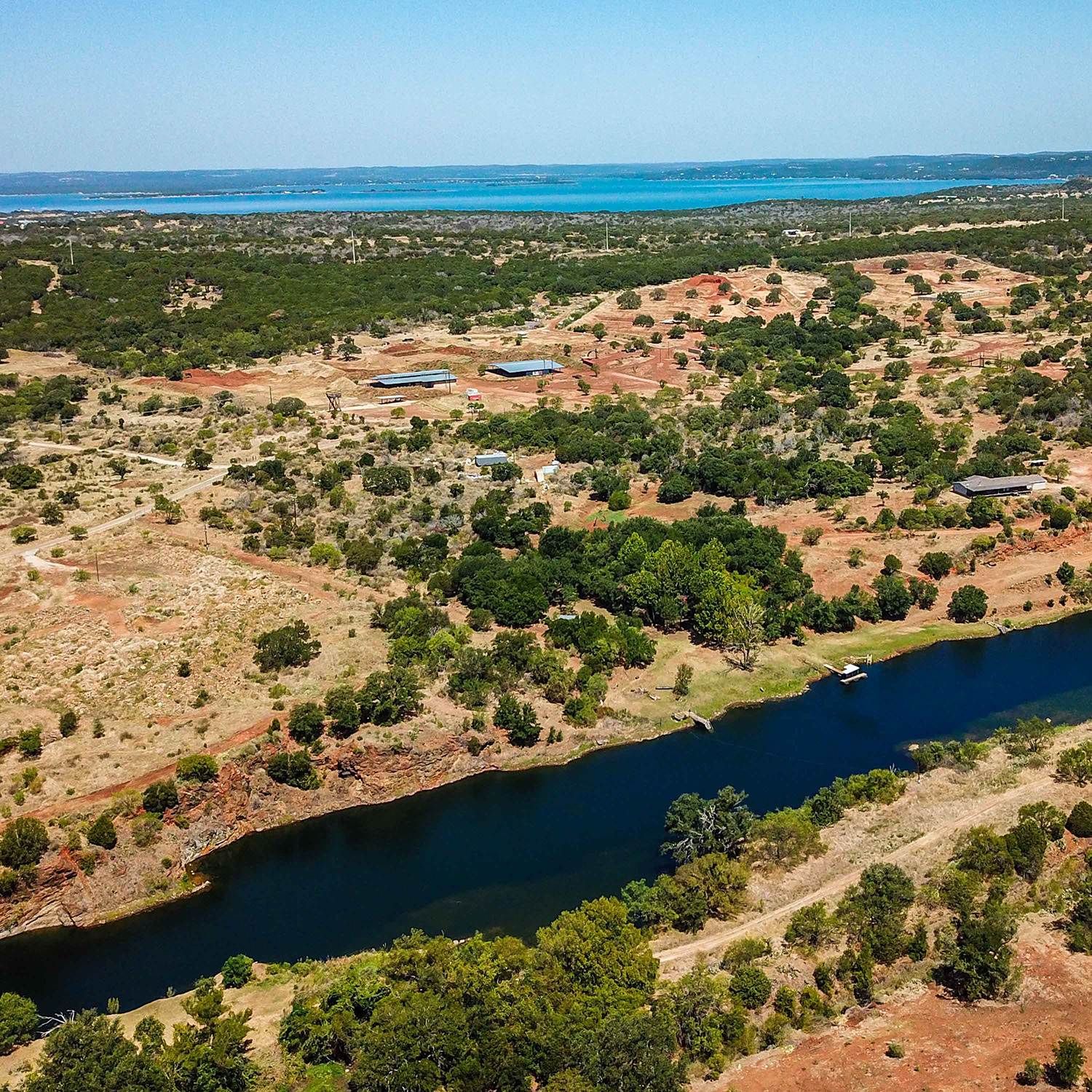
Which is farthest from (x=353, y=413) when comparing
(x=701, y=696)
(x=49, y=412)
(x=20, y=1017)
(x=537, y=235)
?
(x=537, y=235)

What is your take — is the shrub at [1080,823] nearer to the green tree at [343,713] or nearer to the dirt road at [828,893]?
the dirt road at [828,893]

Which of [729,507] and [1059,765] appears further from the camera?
[729,507]

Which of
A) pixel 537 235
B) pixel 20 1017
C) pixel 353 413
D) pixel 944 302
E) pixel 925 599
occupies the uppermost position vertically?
pixel 537 235

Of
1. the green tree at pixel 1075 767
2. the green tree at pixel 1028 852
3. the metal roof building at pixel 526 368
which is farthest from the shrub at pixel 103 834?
the metal roof building at pixel 526 368

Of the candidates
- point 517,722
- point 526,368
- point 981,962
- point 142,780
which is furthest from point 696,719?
point 526,368

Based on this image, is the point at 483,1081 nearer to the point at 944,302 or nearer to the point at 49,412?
the point at 49,412

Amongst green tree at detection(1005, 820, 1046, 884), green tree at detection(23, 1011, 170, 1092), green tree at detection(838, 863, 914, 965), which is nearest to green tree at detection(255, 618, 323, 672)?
green tree at detection(23, 1011, 170, 1092)

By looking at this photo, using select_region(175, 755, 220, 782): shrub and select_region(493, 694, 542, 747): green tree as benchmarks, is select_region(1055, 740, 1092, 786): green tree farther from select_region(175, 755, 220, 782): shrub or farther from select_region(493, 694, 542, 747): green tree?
select_region(175, 755, 220, 782): shrub
